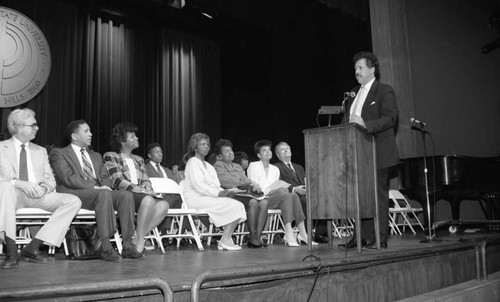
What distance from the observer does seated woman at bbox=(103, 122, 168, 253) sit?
166 inches

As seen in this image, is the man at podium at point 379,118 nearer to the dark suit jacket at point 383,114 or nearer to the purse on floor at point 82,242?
the dark suit jacket at point 383,114

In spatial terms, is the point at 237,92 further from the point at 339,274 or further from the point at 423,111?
the point at 339,274

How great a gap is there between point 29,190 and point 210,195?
1.85 meters

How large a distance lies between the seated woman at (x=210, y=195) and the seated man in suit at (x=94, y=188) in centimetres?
90

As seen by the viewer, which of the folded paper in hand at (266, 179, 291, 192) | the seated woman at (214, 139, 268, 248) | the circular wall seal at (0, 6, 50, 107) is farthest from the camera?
the circular wall seal at (0, 6, 50, 107)

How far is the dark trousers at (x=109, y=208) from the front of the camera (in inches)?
147

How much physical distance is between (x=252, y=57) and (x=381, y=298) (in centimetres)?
835

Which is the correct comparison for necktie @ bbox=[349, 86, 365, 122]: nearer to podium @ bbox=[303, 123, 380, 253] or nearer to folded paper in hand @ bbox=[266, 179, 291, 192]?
podium @ bbox=[303, 123, 380, 253]

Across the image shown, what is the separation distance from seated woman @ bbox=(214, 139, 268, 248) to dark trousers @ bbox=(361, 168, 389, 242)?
4.25ft

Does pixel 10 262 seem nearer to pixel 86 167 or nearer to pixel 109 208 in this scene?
pixel 109 208

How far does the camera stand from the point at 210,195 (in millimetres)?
4930

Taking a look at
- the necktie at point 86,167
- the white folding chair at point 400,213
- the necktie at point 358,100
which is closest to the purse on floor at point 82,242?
the necktie at point 86,167

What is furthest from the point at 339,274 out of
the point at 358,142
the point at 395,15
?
the point at 395,15

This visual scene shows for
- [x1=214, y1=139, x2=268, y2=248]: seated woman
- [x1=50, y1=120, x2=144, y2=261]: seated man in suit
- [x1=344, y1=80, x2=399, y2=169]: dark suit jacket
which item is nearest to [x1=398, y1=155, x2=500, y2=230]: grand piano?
[x1=214, y1=139, x2=268, y2=248]: seated woman
